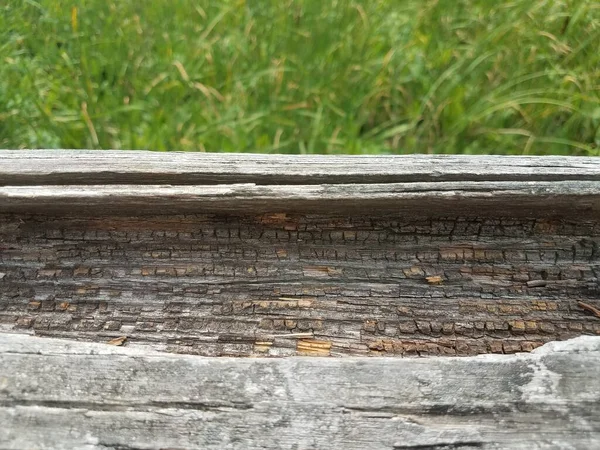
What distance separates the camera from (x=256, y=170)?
1047 mm

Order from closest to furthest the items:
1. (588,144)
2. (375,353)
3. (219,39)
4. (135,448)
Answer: (135,448)
(375,353)
(588,144)
(219,39)

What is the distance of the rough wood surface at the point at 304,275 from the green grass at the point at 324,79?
91 cm

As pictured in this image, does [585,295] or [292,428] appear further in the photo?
[585,295]

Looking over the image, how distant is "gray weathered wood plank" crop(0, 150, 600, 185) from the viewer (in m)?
1.03

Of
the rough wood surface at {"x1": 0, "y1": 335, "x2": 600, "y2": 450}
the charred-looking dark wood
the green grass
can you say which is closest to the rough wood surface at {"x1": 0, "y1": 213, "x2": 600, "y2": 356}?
the charred-looking dark wood

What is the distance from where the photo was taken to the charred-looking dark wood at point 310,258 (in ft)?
3.39

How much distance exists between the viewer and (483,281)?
111 cm

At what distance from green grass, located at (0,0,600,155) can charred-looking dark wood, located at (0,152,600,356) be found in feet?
3.01

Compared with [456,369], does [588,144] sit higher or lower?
lower

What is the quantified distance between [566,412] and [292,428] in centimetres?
44

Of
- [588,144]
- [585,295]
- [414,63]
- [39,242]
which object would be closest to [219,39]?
[414,63]

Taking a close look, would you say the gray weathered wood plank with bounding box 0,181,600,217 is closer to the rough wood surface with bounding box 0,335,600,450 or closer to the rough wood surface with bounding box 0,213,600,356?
the rough wood surface with bounding box 0,213,600,356

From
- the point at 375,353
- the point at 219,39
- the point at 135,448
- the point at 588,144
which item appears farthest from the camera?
the point at 219,39

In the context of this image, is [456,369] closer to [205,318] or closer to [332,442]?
[332,442]
